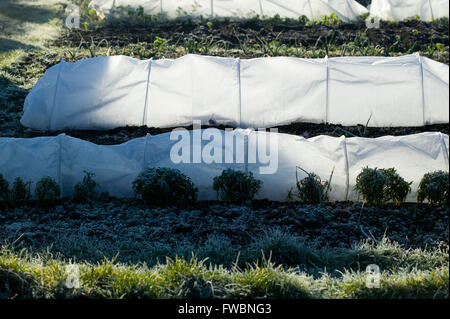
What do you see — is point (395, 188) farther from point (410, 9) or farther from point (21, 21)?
point (21, 21)

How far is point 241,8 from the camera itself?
37.1ft

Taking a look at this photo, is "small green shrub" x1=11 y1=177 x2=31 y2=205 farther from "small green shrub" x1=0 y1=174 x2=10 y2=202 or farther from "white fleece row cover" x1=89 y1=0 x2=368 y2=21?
"white fleece row cover" x1=89 y1=0 x2=368 y2=21

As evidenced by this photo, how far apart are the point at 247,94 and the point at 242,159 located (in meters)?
1.78

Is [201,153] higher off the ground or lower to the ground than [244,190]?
higher

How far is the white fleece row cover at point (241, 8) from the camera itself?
437 inches

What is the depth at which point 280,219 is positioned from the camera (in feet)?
16.1

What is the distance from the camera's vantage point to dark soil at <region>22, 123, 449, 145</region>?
6.91 meters

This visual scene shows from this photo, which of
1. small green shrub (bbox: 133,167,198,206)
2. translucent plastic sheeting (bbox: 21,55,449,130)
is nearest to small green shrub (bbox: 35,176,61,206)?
small green shrub (bbox: 133,167,198,206)

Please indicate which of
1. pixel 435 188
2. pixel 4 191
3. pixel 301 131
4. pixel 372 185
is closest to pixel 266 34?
pixel 301 131

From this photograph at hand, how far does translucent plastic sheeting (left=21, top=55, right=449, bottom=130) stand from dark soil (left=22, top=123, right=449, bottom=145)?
0.26 feet

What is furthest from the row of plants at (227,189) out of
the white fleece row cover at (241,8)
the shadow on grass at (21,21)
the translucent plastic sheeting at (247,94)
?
the white fleece row cover at (241,8)
